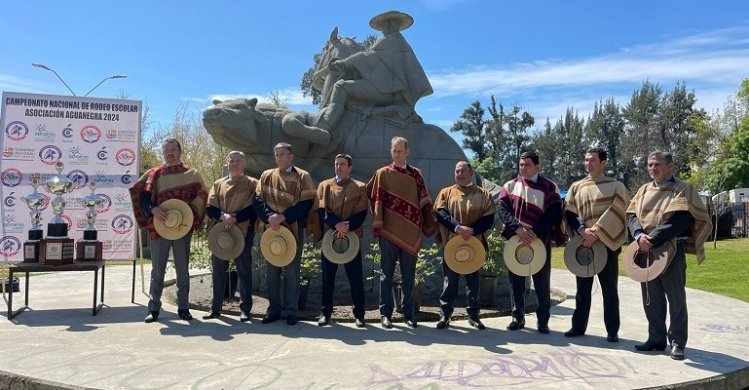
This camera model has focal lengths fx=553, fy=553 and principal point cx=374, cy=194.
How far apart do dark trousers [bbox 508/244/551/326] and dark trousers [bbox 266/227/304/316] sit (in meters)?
2.06

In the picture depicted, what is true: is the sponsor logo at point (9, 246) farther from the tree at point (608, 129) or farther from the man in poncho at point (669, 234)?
the tree at point (608, 129)

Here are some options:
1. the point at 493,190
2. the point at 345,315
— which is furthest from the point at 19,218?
the point at 493,190

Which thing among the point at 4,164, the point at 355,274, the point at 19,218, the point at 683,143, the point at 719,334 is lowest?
the point at 719,334

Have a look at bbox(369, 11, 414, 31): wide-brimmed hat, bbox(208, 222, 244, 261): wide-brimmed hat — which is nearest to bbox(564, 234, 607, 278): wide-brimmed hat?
bbox(208, 222, 244, 261): wide-brimmed hat

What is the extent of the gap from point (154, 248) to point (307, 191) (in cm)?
167

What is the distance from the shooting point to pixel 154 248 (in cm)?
554

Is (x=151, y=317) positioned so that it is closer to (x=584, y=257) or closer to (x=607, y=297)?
(x=584, y=257)

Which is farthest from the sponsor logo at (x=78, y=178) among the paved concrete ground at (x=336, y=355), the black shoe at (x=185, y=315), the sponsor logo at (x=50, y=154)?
the black shoe at (x=185, y=315)

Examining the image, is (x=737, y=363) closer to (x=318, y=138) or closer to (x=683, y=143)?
(x=318, y=138)

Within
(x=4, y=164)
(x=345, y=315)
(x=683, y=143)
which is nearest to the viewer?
(x=345, y=315)

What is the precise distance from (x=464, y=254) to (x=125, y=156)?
4.31 m

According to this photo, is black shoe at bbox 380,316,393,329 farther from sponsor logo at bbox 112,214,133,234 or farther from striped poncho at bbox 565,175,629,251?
sponsor logo at bbox 112,214,133,234

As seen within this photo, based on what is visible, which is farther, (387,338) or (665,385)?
(387,338)

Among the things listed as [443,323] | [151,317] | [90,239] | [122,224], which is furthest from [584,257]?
[122,224]
